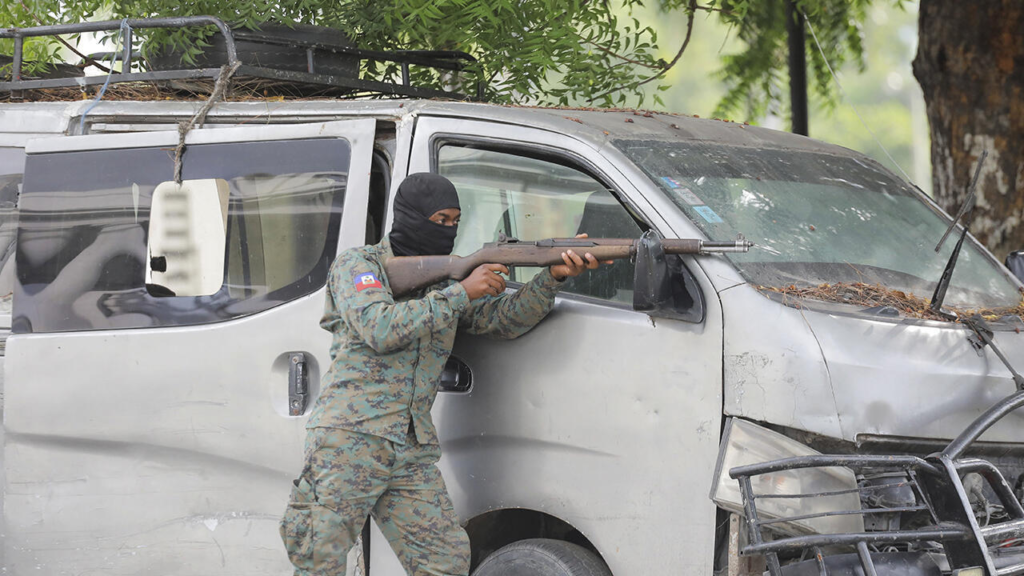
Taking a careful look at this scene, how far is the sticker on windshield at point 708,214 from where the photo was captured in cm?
348

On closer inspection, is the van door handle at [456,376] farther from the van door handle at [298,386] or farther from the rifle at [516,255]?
the van door handle at [298,386]

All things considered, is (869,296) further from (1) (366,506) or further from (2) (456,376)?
(1) (366,506)

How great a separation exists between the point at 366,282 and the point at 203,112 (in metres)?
1.29

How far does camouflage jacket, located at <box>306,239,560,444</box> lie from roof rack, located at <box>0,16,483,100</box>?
1336 millimetres

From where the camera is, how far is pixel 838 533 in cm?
301

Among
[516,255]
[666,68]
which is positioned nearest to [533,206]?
[516,255]

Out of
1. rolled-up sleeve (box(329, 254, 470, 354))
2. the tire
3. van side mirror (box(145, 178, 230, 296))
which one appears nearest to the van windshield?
rolled-up sleeve (box(329, 254, 470, 354))

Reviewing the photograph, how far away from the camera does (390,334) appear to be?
3.40 meters

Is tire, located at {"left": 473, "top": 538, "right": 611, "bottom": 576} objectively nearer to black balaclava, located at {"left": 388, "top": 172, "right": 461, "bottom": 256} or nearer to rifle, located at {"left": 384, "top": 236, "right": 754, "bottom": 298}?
rifle, located at {"left": 384, "top": 236, "right": 754, "bottom": 298}

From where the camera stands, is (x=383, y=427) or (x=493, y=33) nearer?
(x=383, y=427)

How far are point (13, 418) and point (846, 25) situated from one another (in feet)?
20.7

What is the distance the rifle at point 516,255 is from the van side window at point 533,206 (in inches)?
7.6

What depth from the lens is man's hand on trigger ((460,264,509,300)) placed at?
345cm

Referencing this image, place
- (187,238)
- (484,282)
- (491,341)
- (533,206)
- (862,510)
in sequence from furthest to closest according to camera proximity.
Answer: (187,238) → (533,206) → (491,341) → (484,282) → (862,510)
